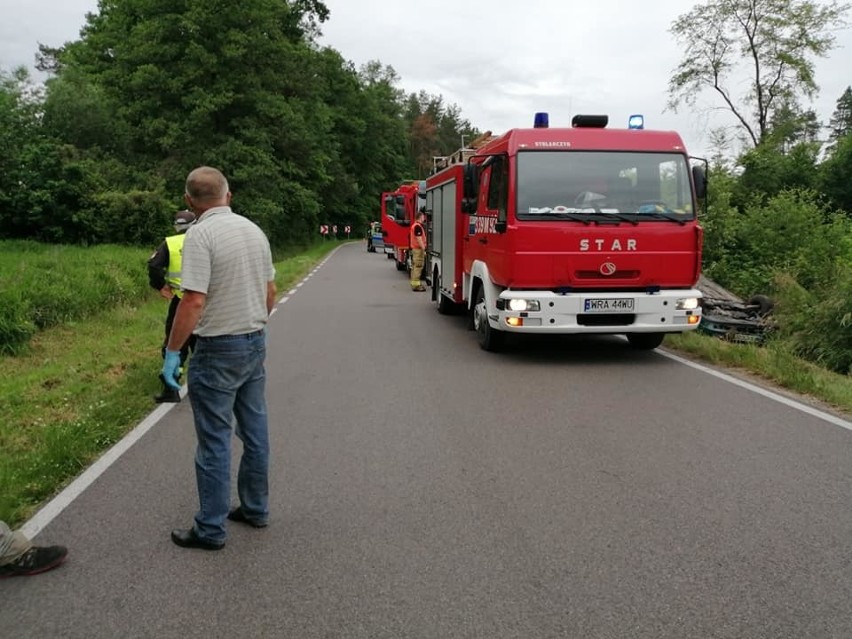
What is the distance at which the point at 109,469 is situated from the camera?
5234 mm

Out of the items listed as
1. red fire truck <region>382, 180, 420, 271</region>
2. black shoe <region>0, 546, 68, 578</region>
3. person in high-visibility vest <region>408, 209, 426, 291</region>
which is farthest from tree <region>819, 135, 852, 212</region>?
black shoe <region>0, 546, 68, 578</region>

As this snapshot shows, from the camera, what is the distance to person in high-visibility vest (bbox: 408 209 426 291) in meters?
18.2

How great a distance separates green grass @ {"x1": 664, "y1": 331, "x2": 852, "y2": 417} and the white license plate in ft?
4.39

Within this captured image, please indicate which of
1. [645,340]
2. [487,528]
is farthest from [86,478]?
[645,340]

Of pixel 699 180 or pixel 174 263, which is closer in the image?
pixel 174 263

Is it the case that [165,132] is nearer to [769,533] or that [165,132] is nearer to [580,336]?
[580,336]

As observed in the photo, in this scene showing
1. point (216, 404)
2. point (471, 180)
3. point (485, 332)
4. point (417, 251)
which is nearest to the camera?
point (216, 404)

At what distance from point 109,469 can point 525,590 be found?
3107 millimetres

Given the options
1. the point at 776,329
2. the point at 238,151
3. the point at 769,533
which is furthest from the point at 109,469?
the point at 238,151

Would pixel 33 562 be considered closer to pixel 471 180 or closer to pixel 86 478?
pixel 86 478

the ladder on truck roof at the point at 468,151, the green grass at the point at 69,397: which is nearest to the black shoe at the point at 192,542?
the green grass at the point at 69,397

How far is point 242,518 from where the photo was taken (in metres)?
4.28

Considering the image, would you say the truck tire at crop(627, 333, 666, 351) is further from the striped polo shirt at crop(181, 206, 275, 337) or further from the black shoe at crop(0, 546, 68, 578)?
the black shoe at crop(0, 546, 68, 578)

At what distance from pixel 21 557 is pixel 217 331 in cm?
135
